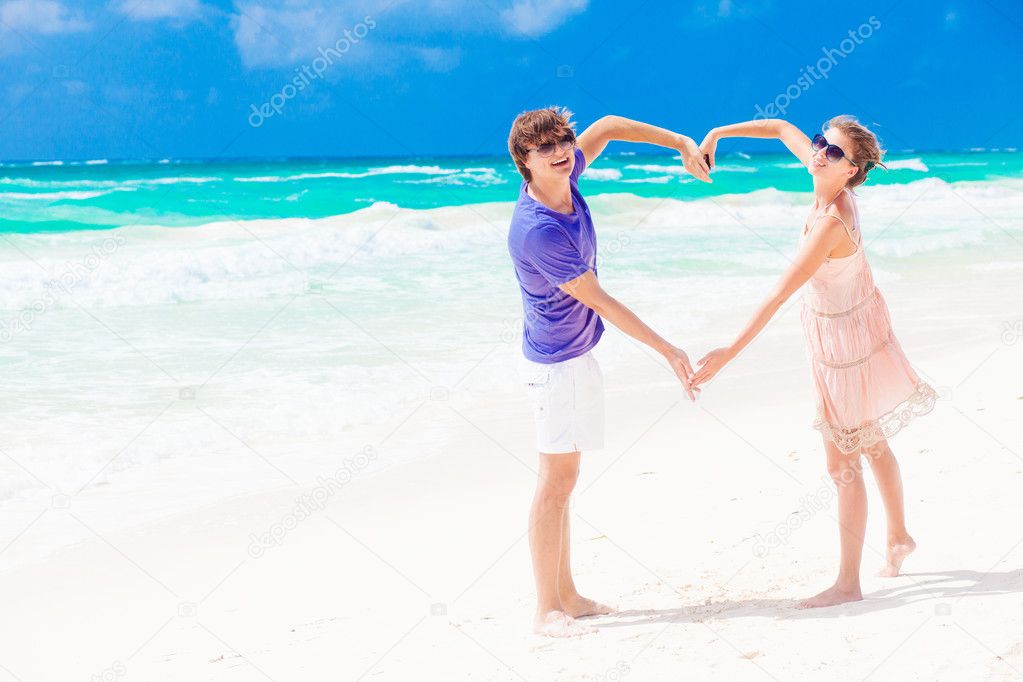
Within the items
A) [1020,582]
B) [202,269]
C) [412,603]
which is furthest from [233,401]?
[202,269]

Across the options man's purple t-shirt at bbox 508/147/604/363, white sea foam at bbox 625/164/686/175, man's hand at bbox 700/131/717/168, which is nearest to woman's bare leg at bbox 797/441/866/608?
man's purple t-shirt at bbox 508/147/604/363

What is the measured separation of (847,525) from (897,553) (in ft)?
0.81

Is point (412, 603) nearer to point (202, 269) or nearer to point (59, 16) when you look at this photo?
point (202, 269)

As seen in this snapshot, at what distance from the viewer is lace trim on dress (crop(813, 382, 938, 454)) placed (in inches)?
105

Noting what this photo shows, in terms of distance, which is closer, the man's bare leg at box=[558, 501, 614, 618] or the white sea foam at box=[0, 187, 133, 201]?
the man's bare leg at box=[558, 501, 614, 618]

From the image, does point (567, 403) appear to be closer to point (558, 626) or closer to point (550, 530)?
point (550, 530)

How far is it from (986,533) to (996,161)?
2780 cm

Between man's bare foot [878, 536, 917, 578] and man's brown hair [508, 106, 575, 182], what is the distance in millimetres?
1428

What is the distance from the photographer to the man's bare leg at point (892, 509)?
2773 mm

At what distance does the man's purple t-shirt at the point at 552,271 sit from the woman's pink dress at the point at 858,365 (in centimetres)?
59

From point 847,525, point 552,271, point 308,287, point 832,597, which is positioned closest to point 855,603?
point 832,597

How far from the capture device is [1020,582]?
2.51 m

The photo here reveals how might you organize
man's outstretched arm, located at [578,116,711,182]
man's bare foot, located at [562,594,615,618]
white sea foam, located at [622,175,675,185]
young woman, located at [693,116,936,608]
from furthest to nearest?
1. white sea foam, located at [622,175,675,185]
2. man's outstretched arm, located at [578,116,711,182]
3. man's bare foot, located at [562,594,615,618]
4. young woman, located at [693,116,936,608]

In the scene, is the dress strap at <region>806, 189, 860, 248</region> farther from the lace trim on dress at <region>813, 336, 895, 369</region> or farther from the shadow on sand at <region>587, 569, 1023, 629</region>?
the shadow on sand at <region>587, 569, 1023, 629</region>
